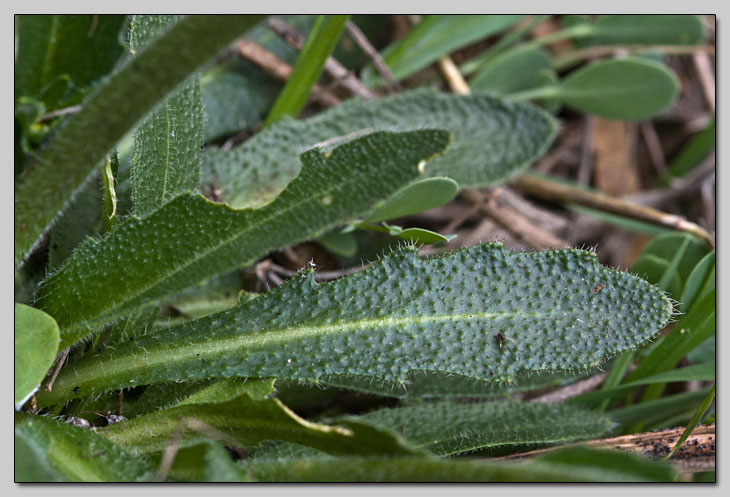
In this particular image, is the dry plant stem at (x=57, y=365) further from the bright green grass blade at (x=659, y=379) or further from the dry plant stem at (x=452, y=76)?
the dry plant stem at (x=452, y=76)

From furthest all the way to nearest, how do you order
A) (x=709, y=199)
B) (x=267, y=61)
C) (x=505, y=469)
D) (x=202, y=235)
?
(x=709, y=199) < (x=267, y=61) < (x=202, y=235) < (x=505, y=469)

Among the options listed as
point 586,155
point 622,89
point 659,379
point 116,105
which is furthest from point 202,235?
point 586,155

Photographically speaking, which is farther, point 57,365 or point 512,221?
point 512,221

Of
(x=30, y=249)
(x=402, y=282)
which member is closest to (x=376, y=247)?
(x=402, y=282)

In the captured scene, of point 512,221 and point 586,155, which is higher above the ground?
point 586,155

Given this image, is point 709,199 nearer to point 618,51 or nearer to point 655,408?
point 618,51

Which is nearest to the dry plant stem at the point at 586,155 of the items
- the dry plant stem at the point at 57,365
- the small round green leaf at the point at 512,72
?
the small round green leaf at the point at 512,72

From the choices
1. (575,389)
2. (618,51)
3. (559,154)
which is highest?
(618,51)

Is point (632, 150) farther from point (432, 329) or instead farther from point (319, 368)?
point (319, 368)
